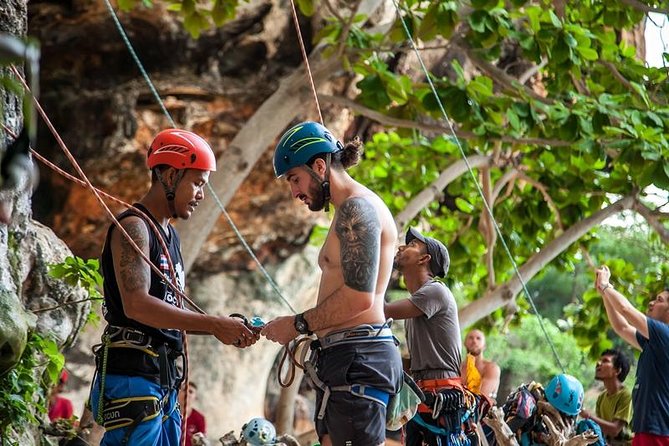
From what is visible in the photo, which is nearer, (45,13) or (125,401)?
(125,401)

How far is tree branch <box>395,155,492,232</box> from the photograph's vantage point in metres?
10.4

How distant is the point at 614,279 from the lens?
38.5 ft

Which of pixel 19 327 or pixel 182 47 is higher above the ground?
pixel 182 47

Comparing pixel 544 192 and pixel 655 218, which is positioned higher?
pixel 544 192

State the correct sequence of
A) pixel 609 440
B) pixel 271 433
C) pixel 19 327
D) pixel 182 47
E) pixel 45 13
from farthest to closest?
pixel 182 47 < pixel 45 13 < pixel 609 440 < pixel 271 433 < pixel 19 327

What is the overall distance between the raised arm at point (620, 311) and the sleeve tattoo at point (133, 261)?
10.5 ft

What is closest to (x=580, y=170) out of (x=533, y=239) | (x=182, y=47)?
(x=533, y=239)

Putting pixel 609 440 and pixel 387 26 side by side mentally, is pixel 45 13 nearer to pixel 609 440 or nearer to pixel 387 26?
pixel 387 26

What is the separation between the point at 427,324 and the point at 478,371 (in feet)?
6.74

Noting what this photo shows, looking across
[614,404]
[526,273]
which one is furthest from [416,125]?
[614,404]

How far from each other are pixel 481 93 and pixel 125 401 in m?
5.33

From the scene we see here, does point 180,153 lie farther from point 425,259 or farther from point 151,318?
point 425,259

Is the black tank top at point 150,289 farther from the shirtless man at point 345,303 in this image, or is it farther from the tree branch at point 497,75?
the tree branch at point 497,75

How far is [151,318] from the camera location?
13.4 ft
